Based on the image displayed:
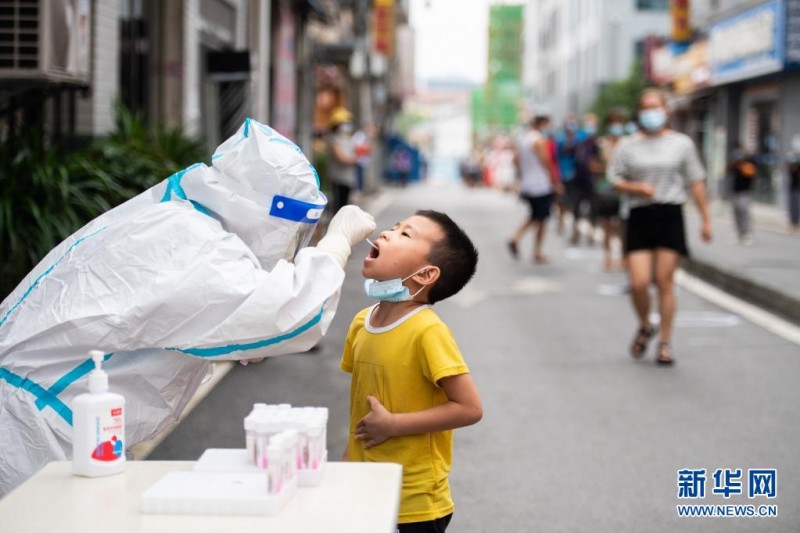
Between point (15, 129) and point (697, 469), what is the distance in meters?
5.05

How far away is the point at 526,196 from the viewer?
645 inches

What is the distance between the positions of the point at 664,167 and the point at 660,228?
17.8 inches

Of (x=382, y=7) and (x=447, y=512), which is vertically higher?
(x=382, y=7)

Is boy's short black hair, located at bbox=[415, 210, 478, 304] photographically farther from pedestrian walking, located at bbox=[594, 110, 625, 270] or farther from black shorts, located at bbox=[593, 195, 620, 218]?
black shorts, located at bbox=[593, 195, 620, 218]

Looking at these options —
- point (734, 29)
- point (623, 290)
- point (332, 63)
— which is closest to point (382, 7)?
point (332, 63)

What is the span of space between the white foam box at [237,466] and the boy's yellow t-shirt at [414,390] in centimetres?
63

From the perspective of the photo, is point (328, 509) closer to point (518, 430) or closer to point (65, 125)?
point (518, 430)

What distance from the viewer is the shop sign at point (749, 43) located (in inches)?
1085

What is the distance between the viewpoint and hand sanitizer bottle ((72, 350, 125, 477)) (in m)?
2.75

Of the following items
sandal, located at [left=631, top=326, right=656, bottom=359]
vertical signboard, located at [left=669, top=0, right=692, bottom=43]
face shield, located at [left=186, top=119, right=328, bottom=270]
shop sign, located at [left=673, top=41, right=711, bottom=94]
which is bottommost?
sandal, located at [left=631, top=326, right=656, bottom=359]

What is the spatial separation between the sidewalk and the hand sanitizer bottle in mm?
9624

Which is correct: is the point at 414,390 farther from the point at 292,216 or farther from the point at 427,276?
the point at 292,216

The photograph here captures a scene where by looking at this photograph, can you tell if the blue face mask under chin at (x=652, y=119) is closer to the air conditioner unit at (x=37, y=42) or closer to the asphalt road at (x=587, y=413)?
the asphalt road at (x=587, y=413)

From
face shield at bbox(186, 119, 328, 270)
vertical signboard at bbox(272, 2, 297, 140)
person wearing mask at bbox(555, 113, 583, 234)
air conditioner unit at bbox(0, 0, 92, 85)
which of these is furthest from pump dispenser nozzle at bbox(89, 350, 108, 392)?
vertical signboard at bbox(272, 2, 297, 140)
